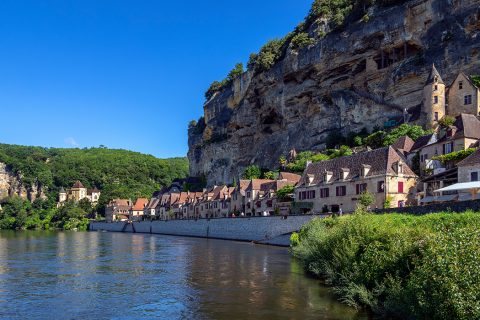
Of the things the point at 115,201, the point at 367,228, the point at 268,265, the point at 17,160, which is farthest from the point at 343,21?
the point at 17,160

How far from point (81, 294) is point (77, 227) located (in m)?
109

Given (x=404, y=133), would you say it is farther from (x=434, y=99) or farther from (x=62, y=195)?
(x=62, y=195)

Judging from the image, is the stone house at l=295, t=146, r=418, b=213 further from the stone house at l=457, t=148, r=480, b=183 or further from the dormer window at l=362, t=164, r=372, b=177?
the stone house at l=457, t=148, r=480, b=183

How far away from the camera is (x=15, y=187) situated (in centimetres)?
17275

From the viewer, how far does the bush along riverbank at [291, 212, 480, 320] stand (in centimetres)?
1298

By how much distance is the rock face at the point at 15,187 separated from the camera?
17050 centimetres

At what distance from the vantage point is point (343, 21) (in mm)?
79562

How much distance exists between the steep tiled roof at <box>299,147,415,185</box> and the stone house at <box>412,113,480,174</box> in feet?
7.87

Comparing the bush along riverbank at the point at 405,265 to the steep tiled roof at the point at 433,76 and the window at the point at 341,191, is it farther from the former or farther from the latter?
the steep tiled roof at the point at 433,76

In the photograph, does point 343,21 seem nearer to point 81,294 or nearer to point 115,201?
point 81,294

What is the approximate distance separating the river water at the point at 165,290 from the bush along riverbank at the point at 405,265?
1.32 meters

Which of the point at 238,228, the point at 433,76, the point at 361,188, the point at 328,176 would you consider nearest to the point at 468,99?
the point at 433,76

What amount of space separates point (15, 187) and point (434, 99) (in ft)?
522

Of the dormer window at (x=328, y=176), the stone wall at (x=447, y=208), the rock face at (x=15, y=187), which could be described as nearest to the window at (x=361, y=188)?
the dormer window at (x=328, y=176)
